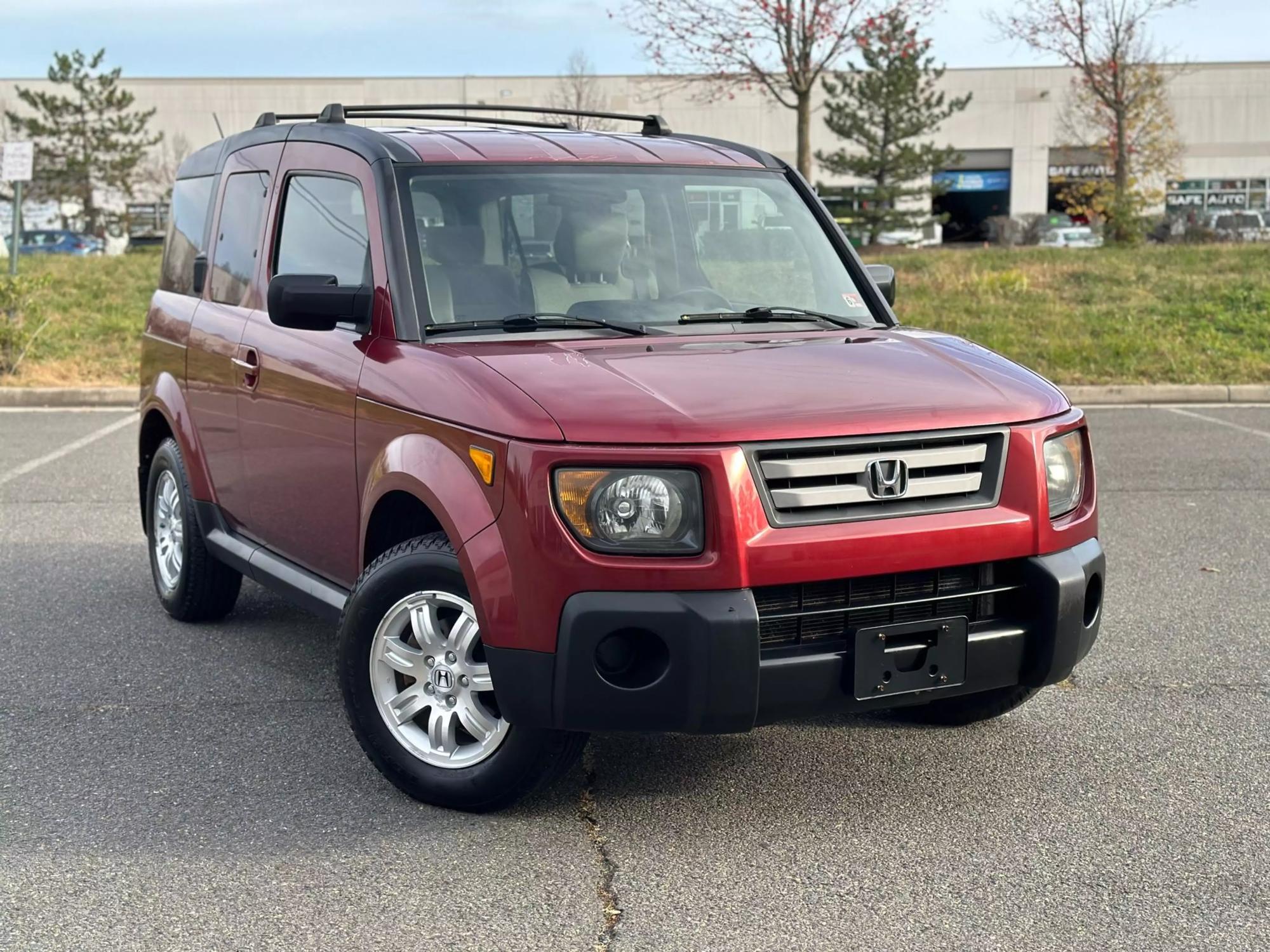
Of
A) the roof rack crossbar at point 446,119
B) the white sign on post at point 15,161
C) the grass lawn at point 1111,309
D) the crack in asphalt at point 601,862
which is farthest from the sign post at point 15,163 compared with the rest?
the crack in asphalt at point 601,862

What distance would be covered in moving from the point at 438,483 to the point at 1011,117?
61718 millimetres

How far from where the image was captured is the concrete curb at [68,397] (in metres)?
13.9

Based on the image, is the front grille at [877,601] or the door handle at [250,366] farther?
the door handle at [250,366]

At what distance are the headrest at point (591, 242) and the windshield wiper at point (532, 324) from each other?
0.23 m

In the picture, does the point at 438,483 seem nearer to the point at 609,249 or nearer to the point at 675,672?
the point at 675,672

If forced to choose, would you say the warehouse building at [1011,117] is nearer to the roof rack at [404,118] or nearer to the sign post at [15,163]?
the sign post at [15,163]

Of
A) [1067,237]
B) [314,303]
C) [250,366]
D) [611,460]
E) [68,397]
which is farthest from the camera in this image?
[1067,237]

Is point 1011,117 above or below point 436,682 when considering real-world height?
above

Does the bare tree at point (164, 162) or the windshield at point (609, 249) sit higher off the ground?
the bare tree at point (164, 162)

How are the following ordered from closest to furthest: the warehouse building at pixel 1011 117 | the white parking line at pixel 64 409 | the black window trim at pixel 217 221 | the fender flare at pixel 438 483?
the fender flare at pixel 438 483 → the black window trim at pixel 217 221 → the white parking line at pixel 64 409 → the warehouse building at pixel 1011 117

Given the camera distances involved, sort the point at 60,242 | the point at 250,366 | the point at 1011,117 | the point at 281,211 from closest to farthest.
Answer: the point at 250,366 < the point at 281,211 < the point at 60,242 < the point at 1011,117

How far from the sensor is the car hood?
3555 millimetres

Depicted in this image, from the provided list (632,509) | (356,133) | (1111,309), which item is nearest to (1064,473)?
(632,509)

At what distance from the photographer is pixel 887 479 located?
3678 millimetres
